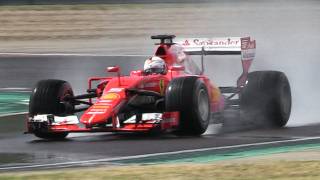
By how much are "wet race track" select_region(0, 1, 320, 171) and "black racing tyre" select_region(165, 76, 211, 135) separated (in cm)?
19

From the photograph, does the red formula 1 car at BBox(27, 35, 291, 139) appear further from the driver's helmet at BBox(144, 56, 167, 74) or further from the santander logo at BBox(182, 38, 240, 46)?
the santander logo at BBox(182, 38, 240, 46)

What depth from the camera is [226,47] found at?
15898 millimetres

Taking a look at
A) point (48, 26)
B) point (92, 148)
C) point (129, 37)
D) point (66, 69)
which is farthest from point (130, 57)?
point (92, 148)

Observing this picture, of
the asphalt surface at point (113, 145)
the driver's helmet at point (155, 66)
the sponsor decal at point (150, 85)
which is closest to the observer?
the asphalt surface at point (113, 145)

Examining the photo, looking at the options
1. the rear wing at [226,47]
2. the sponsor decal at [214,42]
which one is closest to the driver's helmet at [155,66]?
the rear wing at [226,47]

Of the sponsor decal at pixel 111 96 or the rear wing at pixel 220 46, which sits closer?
the sponsor decal at pixel 111 96

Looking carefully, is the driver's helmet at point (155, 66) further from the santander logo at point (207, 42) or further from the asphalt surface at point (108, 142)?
the santander logo at point (207, 42)

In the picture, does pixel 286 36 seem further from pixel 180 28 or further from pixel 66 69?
pixel 66 69

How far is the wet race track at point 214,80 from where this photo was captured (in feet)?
38.2

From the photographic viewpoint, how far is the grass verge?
917 cm

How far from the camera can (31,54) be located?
31594 mm

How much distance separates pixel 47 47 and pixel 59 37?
2.00m

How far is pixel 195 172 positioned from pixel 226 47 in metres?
6.66

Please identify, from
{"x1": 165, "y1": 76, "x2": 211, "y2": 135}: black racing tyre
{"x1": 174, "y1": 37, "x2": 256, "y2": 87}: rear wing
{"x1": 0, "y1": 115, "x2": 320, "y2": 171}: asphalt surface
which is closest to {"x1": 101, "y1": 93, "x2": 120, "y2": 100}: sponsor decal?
{"x1": 0, "y1": 115, "x2": 320, "y2": 171}: asphalt surface
